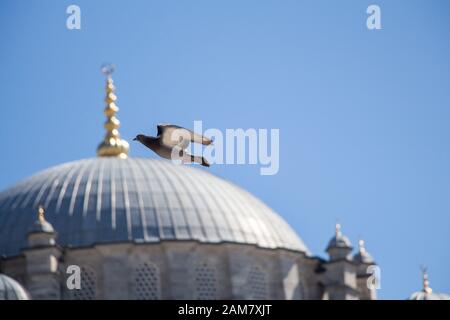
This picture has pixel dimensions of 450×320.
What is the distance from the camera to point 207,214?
→ 87.0 m

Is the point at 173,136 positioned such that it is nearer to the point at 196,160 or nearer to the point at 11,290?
the point at 196,160

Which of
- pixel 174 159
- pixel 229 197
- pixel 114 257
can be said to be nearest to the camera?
pixel 174 159

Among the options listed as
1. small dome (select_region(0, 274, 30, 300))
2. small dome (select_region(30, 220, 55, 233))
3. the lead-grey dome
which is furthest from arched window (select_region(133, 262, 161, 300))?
small dome (select_region(0, 274, 30, 300))

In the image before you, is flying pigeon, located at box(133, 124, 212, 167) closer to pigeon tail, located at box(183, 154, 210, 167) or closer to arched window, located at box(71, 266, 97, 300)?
pigeon tail, located at box(183, 154, 210, 167)

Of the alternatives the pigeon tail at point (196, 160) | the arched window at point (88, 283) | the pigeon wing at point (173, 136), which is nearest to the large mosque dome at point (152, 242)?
the arched window at point (88, 283)

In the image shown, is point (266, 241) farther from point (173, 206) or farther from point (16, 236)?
point (16, 236)

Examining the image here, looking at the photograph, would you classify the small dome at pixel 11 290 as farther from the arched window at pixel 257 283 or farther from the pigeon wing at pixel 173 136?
the pigeon wing at pixel 173 136

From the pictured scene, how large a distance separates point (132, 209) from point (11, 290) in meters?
12.9

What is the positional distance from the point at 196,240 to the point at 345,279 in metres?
6.18

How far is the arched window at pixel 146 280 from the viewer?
8331cm

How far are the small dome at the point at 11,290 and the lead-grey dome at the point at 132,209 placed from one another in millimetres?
8208

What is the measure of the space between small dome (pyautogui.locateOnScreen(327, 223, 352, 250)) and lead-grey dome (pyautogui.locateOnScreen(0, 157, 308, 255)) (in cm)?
117
